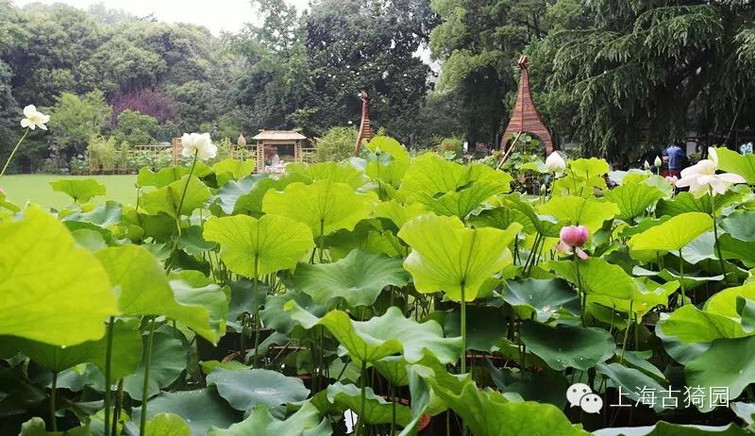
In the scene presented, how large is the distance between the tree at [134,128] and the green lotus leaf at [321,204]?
549 inches

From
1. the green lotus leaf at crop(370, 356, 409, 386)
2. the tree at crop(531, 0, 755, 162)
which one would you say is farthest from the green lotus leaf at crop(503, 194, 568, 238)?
the tree at crop(531, 0, 755, 162)

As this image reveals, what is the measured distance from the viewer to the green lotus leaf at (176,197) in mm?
506

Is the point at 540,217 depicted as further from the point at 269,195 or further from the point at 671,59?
the point at 671,59

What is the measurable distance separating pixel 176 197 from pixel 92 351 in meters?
0.26

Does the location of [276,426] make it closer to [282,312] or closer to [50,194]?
[282,312]

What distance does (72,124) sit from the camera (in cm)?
1268

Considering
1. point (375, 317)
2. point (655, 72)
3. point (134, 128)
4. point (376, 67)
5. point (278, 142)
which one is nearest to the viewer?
point (375, 317)

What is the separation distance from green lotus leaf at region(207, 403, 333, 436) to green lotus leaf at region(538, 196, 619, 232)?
307mm

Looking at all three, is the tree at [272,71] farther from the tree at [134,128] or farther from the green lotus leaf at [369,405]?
the green lotus leaf at [369,405]

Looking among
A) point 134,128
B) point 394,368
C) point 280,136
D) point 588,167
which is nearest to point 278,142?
point 280,136

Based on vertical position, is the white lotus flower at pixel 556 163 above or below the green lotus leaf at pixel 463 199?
above

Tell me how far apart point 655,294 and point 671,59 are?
6.78 m

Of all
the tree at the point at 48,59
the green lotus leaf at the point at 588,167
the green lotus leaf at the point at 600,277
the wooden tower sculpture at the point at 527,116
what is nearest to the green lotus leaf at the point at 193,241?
the green lotus leaf at the point at 600,277

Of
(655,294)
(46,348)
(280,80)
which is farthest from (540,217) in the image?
(280,80)
